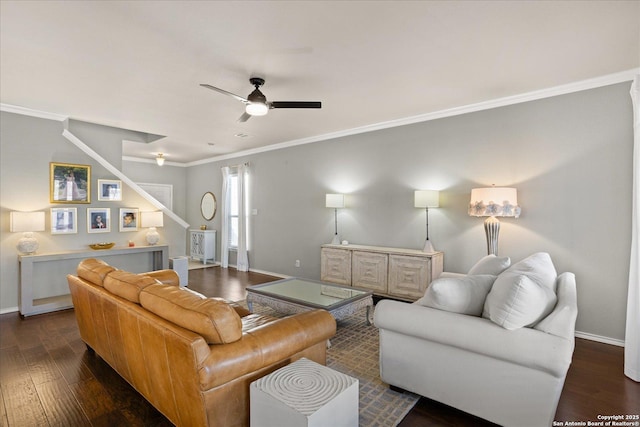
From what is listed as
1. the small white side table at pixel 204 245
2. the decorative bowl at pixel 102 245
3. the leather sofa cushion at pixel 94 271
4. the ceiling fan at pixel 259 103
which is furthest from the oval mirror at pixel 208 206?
the leather sofa cushion at pixel 94 271

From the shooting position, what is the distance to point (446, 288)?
2053 millimetres

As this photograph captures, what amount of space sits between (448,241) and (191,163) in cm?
717

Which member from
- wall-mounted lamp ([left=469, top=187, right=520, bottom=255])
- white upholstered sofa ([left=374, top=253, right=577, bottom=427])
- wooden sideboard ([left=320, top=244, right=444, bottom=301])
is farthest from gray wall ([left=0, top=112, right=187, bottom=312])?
wall-mounted lamp ([left=469, top=187, right=520, bottom=255])

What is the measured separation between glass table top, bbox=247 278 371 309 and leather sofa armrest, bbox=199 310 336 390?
1.08 m

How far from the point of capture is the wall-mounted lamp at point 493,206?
3.61 m

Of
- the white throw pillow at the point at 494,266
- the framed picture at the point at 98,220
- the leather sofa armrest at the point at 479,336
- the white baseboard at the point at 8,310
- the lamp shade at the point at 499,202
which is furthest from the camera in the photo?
the framed picture at the point at 98,220

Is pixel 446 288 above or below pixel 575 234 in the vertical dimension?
below

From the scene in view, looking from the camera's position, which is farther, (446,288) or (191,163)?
(191,163)

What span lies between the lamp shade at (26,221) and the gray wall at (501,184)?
12.4 feet

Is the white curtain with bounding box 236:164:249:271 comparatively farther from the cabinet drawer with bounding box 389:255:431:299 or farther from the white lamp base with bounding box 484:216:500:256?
the white lamp base with bounding box 484:216:500:256

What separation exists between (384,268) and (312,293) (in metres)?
1.31

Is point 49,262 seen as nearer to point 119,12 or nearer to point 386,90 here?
point 119,12

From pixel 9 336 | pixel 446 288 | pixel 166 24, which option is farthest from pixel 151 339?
pixel 9 336

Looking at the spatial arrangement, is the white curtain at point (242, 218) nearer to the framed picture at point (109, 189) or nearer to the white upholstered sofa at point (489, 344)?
the framed picture at point (109, 189)
